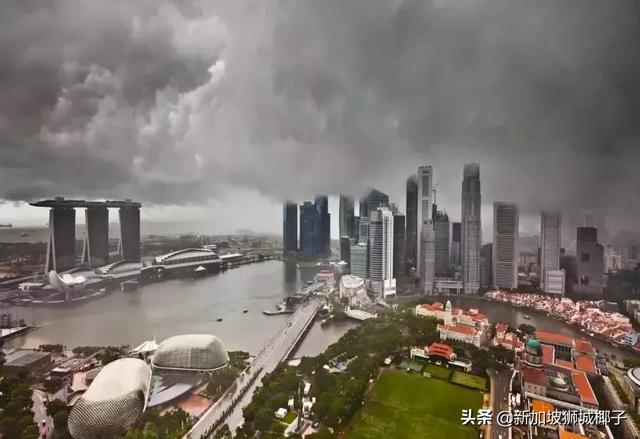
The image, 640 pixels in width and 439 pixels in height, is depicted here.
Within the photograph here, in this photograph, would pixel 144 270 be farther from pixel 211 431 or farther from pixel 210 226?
pixel 211 431

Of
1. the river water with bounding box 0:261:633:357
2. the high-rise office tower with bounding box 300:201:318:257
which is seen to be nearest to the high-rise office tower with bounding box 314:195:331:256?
the high-rise office tower with bounding box 300:201:318:257

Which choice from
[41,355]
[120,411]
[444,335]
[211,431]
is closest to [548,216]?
[444,335]

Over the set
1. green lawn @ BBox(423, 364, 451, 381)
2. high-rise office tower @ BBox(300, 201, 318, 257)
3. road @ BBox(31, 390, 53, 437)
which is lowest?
green lawn @ BBox(423, 364, 451, 381)

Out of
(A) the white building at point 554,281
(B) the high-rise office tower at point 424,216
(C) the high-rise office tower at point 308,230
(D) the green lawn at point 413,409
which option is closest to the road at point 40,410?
(D) the green lawn at point 413,409

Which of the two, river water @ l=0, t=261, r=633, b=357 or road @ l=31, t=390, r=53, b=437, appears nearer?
road @ l=31, t=390, r=53, b=437

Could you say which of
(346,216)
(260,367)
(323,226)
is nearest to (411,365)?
(260,367)

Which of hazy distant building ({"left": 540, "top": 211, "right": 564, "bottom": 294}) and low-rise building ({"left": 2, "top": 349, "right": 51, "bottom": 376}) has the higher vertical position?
hazy distant building ({"left": 540, "top": 211, "right": 564, "bottom": 294})

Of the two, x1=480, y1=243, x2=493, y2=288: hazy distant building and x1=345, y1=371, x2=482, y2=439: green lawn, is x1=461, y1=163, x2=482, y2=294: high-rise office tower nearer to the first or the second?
x1=480, y1=243, x2=493, y2=288: hazy distant building
